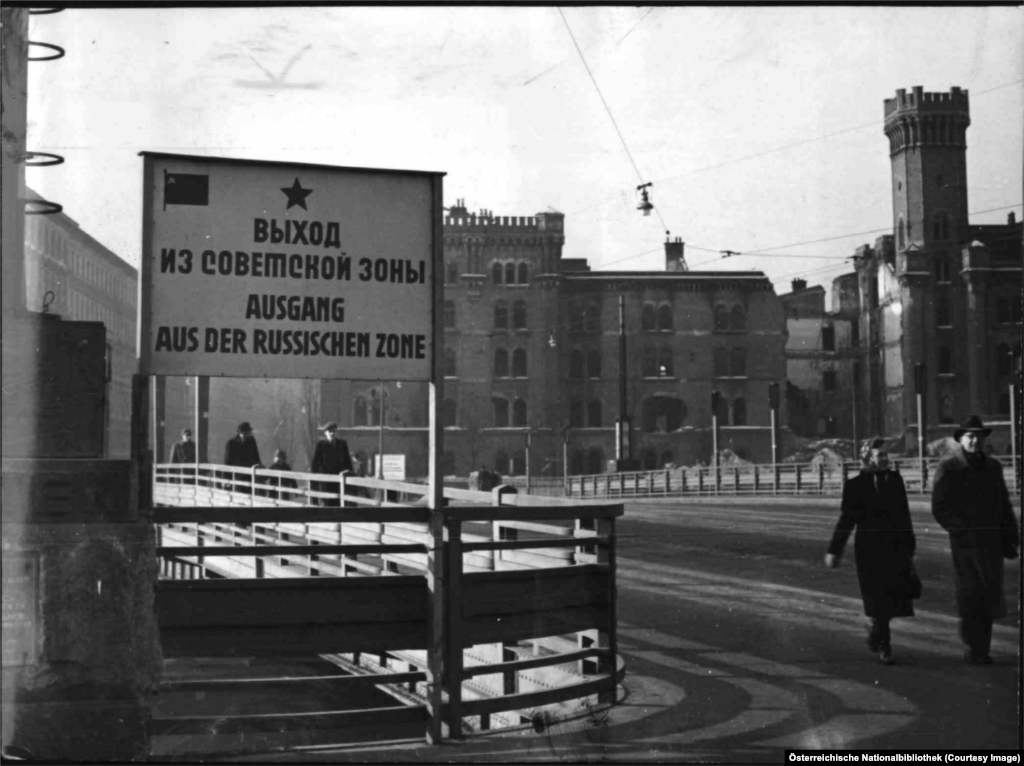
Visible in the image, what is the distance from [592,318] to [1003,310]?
7946 millimetres

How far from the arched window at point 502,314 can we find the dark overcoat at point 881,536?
8.35m

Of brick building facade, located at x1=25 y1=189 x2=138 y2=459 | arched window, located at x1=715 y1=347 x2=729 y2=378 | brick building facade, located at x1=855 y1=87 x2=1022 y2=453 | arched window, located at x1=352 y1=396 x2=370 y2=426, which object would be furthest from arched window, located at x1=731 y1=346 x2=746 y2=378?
brick building facade, located at x1=25 y1=189 x2=138 y2=459

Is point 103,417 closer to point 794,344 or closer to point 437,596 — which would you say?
point 437,596

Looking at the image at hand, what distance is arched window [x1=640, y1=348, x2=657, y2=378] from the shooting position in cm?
1441

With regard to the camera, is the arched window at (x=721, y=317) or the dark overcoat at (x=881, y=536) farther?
the arched window at (x=721, y=317)

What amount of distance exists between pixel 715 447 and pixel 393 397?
553 cm

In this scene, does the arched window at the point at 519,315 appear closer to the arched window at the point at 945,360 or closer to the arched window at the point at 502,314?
the arched window at the point at 502,314

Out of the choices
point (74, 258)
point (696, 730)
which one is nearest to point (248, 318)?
point (74, 258)

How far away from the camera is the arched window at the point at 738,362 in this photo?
12914 mm

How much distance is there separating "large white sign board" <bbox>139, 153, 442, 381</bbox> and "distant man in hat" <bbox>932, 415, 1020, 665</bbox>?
4153 mm

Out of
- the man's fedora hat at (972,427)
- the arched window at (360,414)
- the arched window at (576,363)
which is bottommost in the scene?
the man's fedora hat at (972,427)

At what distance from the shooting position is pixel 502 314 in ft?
54.1

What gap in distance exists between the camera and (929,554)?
1577 cm

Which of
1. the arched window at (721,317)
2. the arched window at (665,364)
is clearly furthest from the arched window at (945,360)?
the arched window at (665,364)
